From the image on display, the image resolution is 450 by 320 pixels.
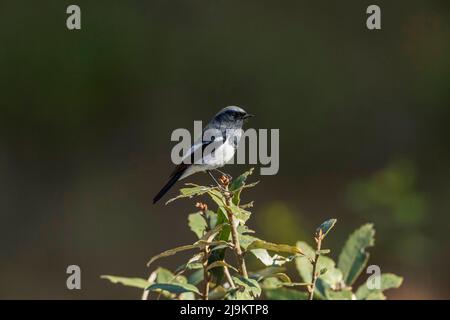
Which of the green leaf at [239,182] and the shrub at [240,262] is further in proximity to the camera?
the green leaf at [239,182]

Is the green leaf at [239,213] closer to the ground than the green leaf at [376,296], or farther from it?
farther from it

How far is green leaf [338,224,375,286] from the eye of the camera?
1124 millimetres

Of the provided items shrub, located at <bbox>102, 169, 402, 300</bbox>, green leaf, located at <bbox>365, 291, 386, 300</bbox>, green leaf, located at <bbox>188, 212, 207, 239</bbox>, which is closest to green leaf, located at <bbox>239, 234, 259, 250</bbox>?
shrub, located at <bbox>102, 169, 402, 300</bbox>

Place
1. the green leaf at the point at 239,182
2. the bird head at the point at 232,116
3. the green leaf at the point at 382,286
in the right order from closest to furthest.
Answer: the green leaf at the point at 239,182
the green leaf at the point at 382,286
the bird head at the point at 232,116

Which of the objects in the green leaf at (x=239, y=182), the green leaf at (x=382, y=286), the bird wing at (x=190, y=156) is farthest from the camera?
the bird wing at (x=190, y=156)

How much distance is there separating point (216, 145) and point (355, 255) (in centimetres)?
76

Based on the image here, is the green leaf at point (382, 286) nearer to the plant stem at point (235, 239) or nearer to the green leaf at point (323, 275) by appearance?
the green leaf at point (323, 275)

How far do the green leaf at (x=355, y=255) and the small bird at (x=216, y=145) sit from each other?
647 mm

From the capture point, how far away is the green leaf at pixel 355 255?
112 cm

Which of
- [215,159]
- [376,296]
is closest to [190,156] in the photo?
[215,159]

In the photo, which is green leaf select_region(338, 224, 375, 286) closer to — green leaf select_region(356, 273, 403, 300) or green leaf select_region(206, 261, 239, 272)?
green leaf select_region(356, 273, 403, 300)

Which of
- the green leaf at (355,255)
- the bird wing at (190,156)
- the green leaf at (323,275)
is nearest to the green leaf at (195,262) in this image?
Result: the green leaf at (323,275)

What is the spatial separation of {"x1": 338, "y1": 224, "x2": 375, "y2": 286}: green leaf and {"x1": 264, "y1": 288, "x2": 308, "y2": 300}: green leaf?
115 millimetres

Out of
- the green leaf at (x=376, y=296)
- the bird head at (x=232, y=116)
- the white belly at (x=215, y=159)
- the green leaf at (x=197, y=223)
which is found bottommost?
the green leaf at (x=376, y=296)
